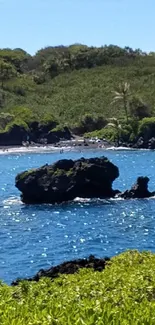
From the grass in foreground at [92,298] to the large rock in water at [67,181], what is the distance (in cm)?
4387

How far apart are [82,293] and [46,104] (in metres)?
168

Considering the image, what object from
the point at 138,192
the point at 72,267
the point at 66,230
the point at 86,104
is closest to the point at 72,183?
the point at 138,192

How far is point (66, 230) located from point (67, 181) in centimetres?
1591

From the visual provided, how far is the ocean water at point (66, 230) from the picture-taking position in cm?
4407

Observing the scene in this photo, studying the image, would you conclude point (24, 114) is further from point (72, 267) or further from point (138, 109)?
point (72, 267)

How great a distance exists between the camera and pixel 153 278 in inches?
770

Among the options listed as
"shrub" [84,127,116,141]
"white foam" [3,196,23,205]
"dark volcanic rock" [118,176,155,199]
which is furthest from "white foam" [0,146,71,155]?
"dark volcanic rock" [118,176,155,199]

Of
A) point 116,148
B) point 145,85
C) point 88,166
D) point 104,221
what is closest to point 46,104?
point 145,85

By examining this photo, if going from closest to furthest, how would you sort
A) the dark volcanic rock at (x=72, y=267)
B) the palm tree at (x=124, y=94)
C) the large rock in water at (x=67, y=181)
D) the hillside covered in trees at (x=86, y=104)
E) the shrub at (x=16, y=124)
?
1. the dark volcanic rock at (x=72, y=267)
2. the large rock in water at (x=67, y=181)
3. the shrub at (x=16, y=124)
4. the hillside covered in trees at (x=86, y=104)
5. the palm tree at (x=124, y=94)

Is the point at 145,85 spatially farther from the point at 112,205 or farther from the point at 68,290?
the point at 68,290

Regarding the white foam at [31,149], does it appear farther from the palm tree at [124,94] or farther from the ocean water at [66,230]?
the ocean water at [66,230]

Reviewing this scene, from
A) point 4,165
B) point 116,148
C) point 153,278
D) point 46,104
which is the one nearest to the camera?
point 153,278

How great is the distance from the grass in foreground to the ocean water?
16.2 meters

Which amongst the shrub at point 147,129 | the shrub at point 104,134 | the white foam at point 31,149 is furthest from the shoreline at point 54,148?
the shrub at point 104,134
